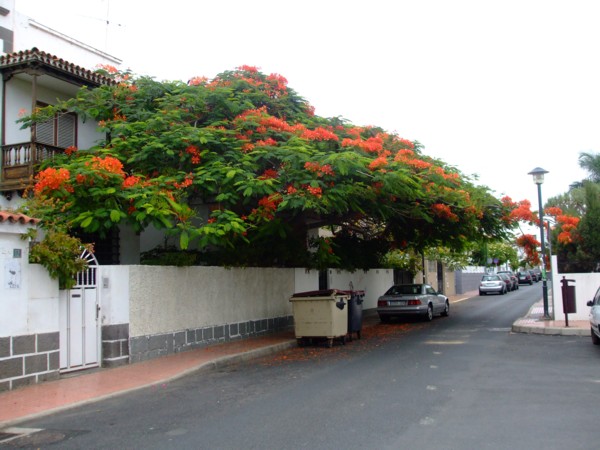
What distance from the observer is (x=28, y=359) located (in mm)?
9172

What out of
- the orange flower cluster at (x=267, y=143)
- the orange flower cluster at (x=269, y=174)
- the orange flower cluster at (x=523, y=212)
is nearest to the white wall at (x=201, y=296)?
the orange flower cluster at (x=269, y=174)

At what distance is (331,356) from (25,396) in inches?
250

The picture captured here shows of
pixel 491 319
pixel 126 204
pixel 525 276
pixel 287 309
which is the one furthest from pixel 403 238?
pixel 525 276

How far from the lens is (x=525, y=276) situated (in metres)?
58.2

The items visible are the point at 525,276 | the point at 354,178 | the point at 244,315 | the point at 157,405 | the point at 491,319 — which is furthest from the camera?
the point at 525,276

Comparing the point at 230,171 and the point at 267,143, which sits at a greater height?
the point at 267,143

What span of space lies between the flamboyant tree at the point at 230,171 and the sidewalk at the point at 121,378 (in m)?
2.39

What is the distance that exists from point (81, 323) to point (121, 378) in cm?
141

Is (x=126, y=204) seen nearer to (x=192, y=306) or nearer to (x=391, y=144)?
(x=192, y=306)

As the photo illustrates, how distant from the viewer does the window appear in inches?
612

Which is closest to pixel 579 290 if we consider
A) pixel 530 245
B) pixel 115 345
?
pixel 530 245

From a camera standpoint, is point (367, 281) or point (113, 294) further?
point (367, 281)

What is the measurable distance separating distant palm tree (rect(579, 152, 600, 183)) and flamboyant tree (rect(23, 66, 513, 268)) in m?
23.2

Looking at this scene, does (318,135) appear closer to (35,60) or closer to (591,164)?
(35,60)
